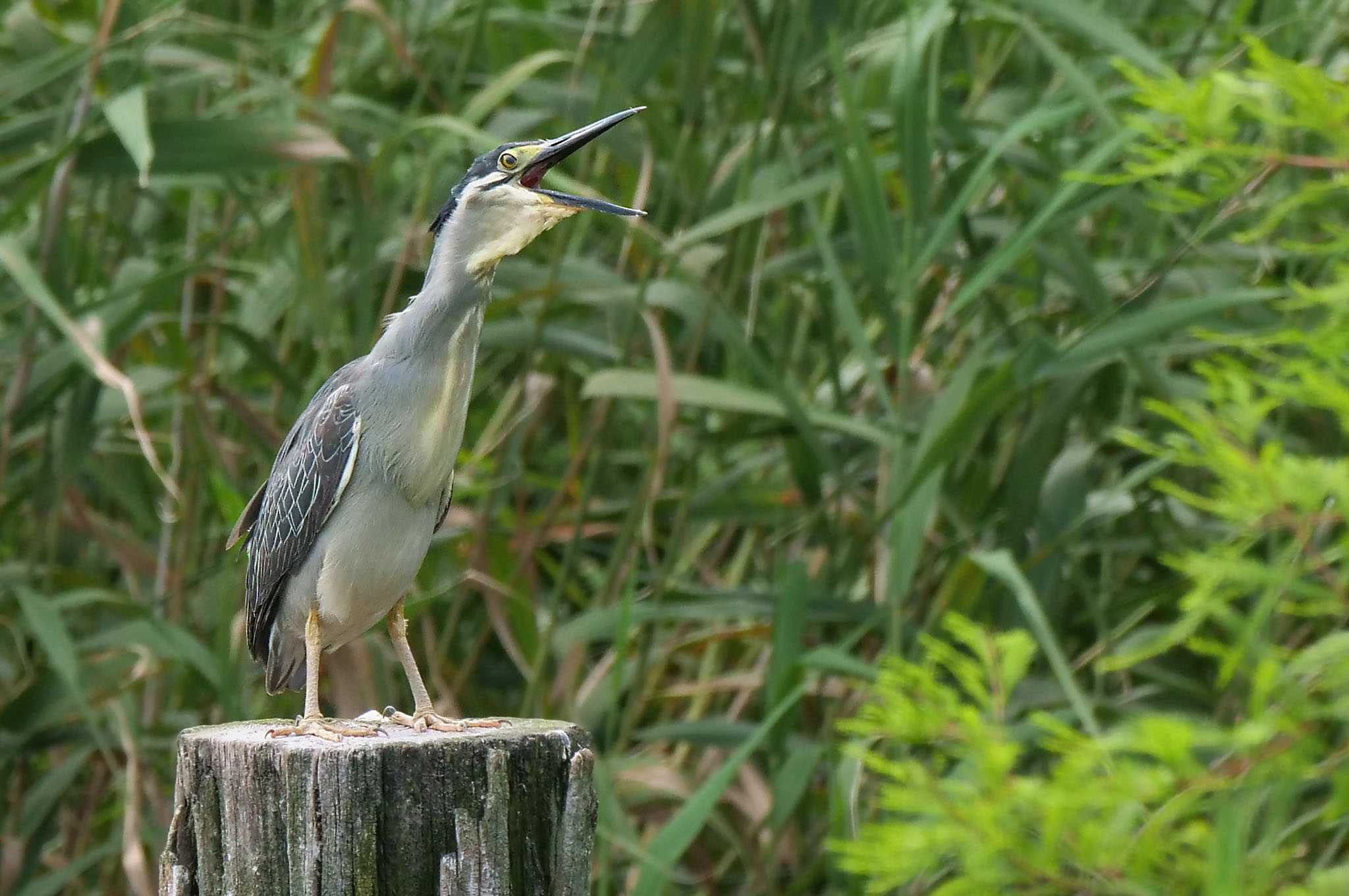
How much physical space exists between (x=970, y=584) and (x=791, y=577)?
0.64 m

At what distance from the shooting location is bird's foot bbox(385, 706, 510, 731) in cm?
217

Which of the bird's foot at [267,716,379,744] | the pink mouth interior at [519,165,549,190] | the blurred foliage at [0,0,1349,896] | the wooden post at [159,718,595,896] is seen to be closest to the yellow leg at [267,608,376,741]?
the bird's foot at [267,716,379,744]

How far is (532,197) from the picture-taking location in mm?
2191

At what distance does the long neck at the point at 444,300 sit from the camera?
2271 millimetres

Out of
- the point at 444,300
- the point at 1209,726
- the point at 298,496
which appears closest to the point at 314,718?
the point at 298,496

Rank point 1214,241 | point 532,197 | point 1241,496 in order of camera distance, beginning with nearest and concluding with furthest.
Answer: point 1241,496 → point 532,197 → point 1214,241

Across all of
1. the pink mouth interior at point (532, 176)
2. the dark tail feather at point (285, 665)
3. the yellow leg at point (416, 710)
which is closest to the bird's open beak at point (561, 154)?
the pink mouth interior at point (532, 176)

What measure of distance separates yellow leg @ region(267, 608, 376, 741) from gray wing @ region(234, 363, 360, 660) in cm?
12

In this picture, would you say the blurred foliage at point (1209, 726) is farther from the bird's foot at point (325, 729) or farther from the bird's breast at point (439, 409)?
the bird's breast at point (439, 409)

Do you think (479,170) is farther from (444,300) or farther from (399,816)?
(399,816)

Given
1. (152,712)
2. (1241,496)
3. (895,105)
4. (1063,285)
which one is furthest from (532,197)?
(152,712)

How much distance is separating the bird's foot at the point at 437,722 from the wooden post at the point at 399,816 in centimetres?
25

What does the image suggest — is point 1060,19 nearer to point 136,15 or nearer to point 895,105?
point 895,105

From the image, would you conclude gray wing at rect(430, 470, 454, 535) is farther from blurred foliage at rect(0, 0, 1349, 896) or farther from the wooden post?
the wooden post
